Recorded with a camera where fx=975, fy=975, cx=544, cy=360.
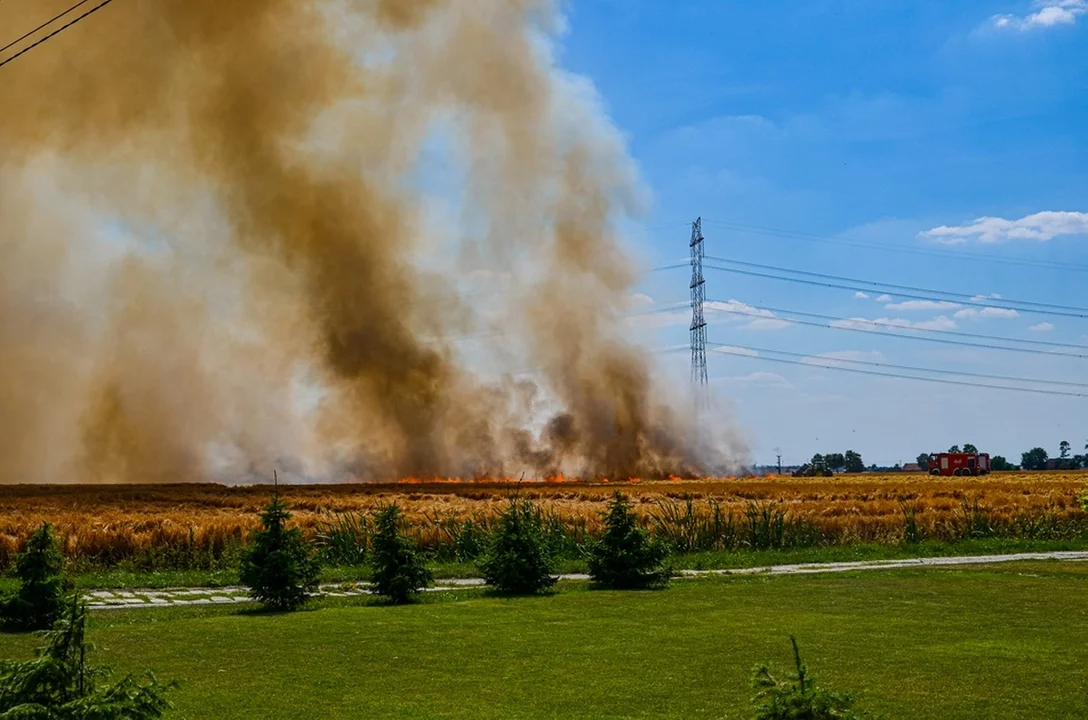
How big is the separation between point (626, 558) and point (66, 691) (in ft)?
51.7

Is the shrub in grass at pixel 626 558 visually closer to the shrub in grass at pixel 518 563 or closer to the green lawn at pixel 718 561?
the green lawn at pixel 718 561

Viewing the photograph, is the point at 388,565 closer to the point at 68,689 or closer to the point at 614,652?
the point at 614,652

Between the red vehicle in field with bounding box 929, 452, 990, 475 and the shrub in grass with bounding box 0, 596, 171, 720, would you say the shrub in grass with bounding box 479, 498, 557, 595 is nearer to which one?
the shrub in grass with bounding box 0, 596, 171, 720

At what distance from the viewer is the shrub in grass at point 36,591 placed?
1511cm

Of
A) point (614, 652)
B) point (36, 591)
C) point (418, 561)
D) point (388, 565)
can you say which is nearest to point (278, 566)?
point (388, 565)

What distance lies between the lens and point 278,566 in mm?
17406

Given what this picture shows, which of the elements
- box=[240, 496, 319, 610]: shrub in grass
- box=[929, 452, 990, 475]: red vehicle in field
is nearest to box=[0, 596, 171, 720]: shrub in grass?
box=[240, 496, 319, 610]: shrub in grass

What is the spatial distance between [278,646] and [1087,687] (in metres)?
9.69

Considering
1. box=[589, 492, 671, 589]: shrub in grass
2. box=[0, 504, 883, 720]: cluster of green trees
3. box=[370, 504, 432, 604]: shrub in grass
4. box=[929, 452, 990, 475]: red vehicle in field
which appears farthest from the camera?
box=[929, 452, 990, 475]: red vehicle in field

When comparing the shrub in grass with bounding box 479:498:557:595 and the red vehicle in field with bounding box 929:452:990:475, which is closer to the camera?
the shrub in grass with bounding box 479:498:557:595

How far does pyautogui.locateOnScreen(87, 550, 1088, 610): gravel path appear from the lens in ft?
62.6

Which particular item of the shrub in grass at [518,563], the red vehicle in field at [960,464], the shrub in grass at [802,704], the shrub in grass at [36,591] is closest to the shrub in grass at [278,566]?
the shrub in grass at [36,591]

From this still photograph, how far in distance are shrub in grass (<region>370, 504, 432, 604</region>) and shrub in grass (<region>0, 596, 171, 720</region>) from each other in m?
13.0

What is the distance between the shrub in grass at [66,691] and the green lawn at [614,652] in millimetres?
4364
